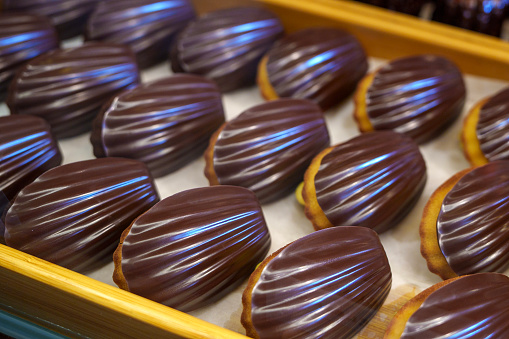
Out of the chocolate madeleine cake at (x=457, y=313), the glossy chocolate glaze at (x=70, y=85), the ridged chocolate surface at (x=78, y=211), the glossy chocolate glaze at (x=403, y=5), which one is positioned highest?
the glossy chocolate glaze at (x=403, y=5)

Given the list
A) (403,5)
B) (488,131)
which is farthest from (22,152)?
(403,5)

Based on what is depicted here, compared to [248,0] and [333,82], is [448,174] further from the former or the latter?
[248,0]

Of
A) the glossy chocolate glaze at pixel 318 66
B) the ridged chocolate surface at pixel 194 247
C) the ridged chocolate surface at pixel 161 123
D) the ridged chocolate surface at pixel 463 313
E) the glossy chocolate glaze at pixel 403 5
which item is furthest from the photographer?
the glossy chocolate glaze at pixel 403 5

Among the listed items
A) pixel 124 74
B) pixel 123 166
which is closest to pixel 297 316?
pixel 123 166

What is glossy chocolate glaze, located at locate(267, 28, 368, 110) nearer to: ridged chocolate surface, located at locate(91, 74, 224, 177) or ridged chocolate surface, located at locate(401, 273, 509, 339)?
ridged chocolate surface, located at locate(91, 74, 224, 177)

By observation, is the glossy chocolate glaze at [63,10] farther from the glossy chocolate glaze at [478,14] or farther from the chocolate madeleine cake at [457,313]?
the chocolate madeleine cake at [457,313]

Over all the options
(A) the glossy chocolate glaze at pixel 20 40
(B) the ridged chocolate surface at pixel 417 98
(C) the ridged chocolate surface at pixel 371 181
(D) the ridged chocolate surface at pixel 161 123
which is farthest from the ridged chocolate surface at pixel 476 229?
(A) the glossy chocolate glaze at pixel 20 40

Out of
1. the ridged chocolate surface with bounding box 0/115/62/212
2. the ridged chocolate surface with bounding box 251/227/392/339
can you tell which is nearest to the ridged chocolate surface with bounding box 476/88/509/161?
the ridged chocolate surface with bounding box 251/227/392/339

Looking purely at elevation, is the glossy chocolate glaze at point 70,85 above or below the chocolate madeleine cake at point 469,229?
above
